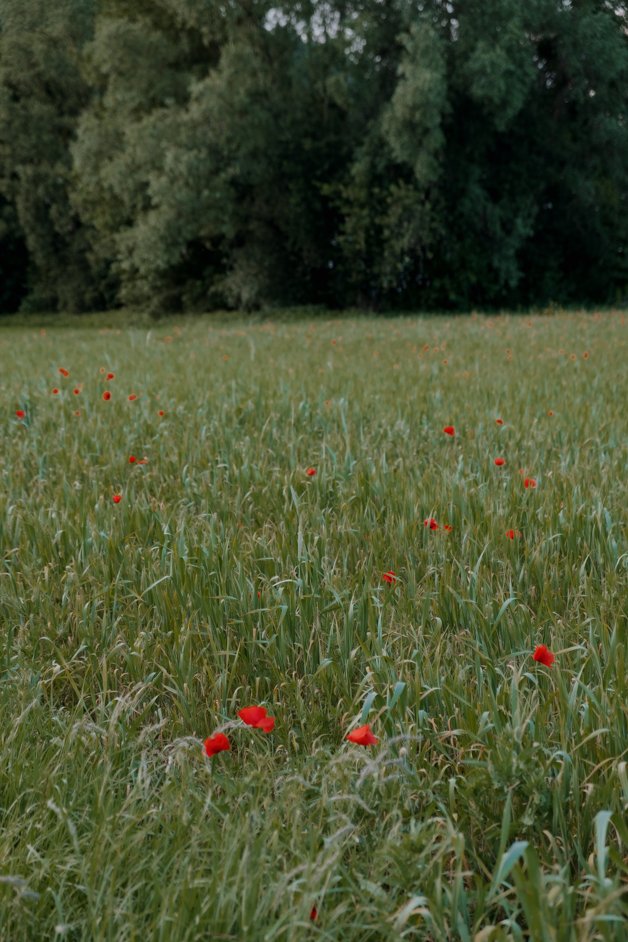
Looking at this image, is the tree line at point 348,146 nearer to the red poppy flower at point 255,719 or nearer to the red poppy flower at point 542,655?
the red poppy flower at point 542,655

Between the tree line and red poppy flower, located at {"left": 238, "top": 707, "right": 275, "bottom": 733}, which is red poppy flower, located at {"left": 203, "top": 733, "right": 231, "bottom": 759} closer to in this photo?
red poppy flower, located at {"left": 238, "top": 707, "right": 275, "bottom": 733}

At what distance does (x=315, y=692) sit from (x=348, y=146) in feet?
82.4

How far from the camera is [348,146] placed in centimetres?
2502

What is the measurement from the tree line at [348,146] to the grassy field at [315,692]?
19376mm

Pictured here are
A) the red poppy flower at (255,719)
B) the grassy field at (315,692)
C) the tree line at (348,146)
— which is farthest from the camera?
the tree line at (348,146)

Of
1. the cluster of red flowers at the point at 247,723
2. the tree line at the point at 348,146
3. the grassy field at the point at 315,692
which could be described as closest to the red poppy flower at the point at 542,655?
the grassy field at the point at 315,692

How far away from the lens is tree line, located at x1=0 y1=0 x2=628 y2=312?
22328 mm

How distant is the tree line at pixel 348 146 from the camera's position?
73.3 feet

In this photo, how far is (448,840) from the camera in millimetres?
1273

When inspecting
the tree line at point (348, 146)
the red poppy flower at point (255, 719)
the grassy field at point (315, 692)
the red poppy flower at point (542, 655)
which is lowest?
the grassy field at point (315, 692)

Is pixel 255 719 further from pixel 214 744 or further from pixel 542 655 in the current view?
pixel 542 655

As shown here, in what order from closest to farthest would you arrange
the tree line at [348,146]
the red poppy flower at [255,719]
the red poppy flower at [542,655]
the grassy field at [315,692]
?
the grassy field at [315,692]
the red poppy flower at [255,719]
the red poppy flower at [542,655]
the tree line at [348,146]

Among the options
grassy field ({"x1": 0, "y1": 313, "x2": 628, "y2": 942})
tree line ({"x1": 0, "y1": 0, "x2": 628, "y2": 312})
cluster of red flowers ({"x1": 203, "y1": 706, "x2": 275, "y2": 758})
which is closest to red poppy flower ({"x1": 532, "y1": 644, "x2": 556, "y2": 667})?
grassy field ({"x1": 0, "y1": 313, "x2": 628, "y2": 942})

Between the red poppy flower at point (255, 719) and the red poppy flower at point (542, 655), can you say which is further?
the red poppy flower at point (542, 655)
